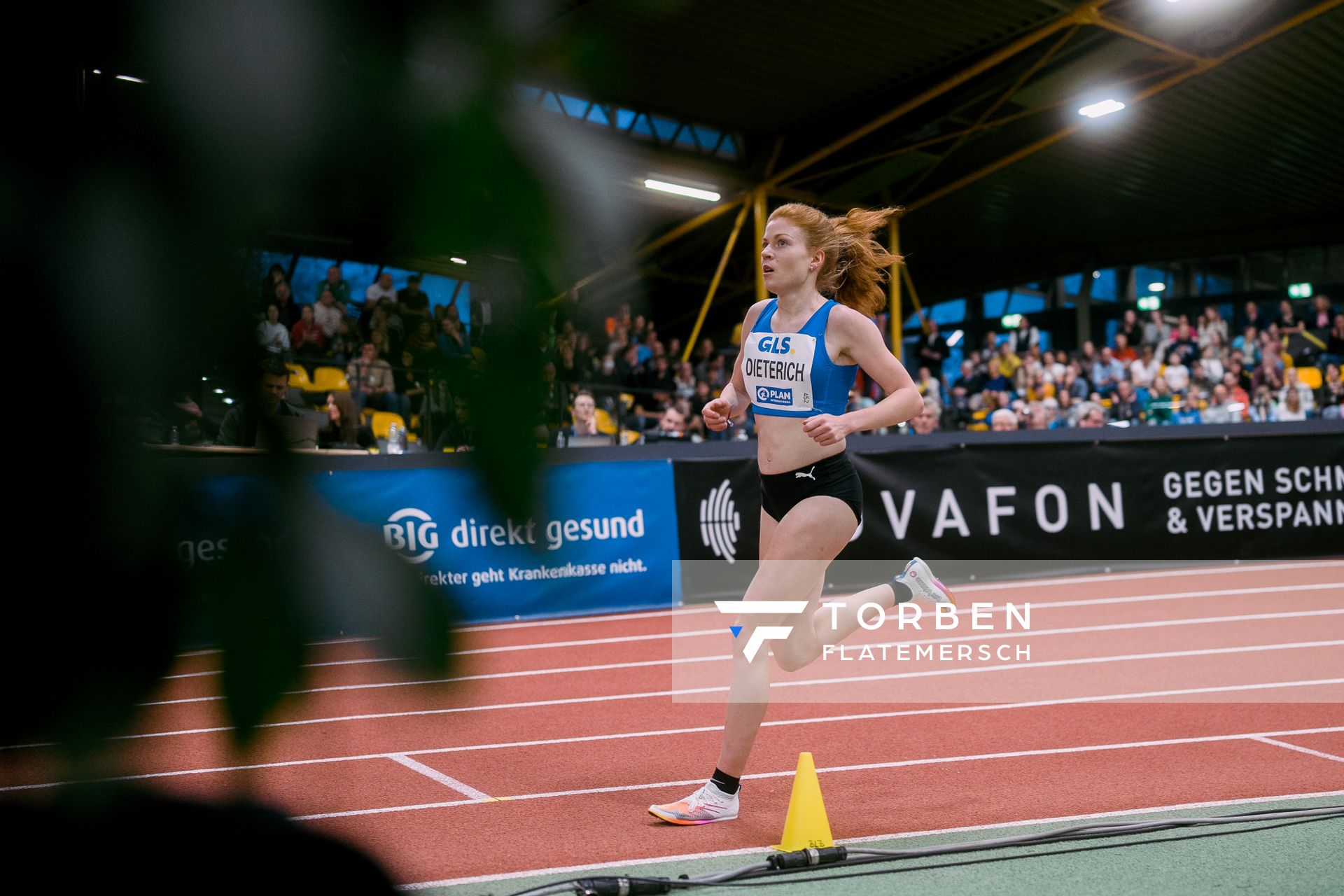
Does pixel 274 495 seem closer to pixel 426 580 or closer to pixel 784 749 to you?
pixel 426 580

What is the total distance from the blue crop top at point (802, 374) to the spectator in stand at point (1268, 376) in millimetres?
16301

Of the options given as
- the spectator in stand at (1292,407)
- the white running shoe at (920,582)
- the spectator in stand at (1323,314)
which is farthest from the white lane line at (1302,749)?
the spectator in stand at (1323,314)

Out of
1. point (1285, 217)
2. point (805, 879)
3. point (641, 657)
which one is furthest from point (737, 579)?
point (1285, 217)

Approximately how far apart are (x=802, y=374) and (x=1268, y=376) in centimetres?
1699

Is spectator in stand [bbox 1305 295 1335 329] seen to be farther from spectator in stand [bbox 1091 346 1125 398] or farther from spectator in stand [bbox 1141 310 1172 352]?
spectator in stand [bbox 1091 346 1125 398]

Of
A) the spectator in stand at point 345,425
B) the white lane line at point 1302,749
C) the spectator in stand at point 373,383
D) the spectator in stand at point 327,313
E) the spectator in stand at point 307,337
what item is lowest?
the white lane line at point 1302,749

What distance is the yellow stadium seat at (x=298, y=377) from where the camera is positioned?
0.64 meters

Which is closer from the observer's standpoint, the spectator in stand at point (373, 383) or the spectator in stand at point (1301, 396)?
the spectator in stand at point (373, 383)

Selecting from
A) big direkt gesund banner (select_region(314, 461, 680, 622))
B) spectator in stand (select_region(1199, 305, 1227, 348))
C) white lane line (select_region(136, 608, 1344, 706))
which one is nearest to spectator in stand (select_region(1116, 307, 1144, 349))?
spectator in stand (select_region(1199, 305, 1227, 348))

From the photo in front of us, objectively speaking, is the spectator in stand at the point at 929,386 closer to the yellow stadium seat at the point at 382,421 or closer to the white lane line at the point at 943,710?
the white lane line at the point at 943,710

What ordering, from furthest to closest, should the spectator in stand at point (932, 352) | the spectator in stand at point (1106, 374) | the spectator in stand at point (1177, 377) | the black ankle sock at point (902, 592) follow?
the spectator in stand at point (932, 352) → the spectator in stand at point (1106, 374) → the spectator in stand at point (1177, 377) → the black ankle sock at point (902, 592)

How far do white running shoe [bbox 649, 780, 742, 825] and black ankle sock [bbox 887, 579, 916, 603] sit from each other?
113 centimetres

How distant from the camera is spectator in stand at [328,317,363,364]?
2.35ft

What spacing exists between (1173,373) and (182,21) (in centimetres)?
2028
